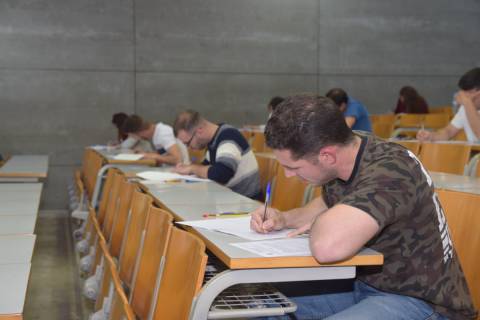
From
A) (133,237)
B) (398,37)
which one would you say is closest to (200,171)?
(133,237)

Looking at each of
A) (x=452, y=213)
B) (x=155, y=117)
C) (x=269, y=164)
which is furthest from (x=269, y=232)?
(x=155, y=117)

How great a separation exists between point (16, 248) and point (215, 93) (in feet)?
21.9

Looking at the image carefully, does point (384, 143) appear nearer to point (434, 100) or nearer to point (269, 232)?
point (269, 232)

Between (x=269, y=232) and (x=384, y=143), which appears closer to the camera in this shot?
(x=384, y=143)

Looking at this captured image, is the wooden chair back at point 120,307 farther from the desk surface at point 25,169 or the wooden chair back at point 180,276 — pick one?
the desk surface at point 25,169

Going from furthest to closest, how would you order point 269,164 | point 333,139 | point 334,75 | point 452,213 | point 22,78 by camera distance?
point 334,75
point 22,78
point 269,164
point 452,213
point 333,139

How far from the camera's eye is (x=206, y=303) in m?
1.62

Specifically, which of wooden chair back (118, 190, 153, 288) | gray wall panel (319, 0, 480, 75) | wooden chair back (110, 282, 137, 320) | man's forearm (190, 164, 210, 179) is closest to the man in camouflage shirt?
wooden chair back (110, 282, 137, 320)

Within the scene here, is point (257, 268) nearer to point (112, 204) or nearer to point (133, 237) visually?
point (133, 237)

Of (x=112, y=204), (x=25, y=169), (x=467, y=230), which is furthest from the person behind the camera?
(x=25, y=169)

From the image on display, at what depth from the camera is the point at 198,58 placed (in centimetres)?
866

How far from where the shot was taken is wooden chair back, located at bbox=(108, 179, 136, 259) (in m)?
3.08

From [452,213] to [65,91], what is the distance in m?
6.79

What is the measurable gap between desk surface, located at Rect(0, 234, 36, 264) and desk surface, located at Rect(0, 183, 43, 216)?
701 mm
